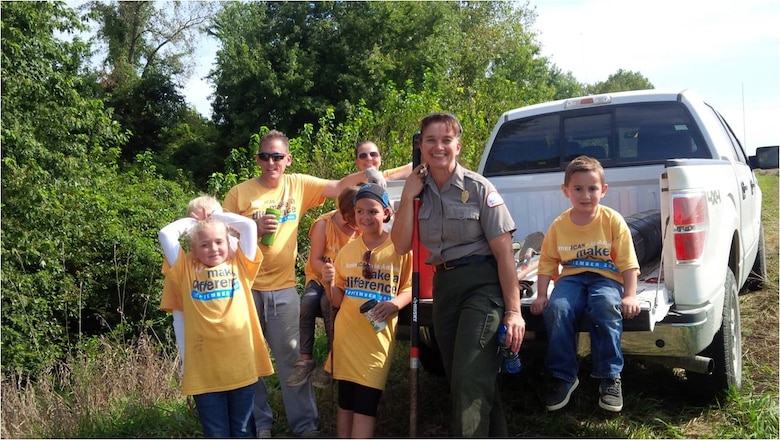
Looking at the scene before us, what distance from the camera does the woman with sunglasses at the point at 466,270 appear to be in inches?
128

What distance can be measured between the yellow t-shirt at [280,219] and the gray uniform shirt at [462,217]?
1391 mm

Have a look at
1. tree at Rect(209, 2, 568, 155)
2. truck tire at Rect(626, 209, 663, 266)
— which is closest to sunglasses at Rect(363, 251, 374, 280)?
truck tire at Rect(626, 209, 663, 266)

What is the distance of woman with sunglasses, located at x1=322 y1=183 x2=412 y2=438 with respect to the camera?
3824 millimetres

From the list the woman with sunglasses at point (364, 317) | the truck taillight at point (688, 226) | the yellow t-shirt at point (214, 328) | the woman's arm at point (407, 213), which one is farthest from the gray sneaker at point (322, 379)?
the truck taillight at point (688, 226)

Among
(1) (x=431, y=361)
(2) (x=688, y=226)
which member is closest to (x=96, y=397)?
(1) (x=431, y=361)

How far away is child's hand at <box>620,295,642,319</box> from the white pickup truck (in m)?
0.04

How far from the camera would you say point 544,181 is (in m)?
5.34

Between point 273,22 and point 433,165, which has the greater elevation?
point 273,22

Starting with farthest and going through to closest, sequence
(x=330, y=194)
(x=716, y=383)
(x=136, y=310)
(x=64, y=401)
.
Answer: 1. (x=136, y=310)
2. (x=64, y=401)
3. (x=330, y=194)
4. (x=716, y=383)

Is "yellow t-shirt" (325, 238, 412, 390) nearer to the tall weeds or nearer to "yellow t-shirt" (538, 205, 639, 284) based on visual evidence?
"yellow t-shirt" (538, 205, 639, 284)

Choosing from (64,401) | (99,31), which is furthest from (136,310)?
(99,31)

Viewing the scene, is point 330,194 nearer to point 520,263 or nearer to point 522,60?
point 520,263

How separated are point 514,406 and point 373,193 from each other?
1957 mm

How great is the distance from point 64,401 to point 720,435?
17.2ft
